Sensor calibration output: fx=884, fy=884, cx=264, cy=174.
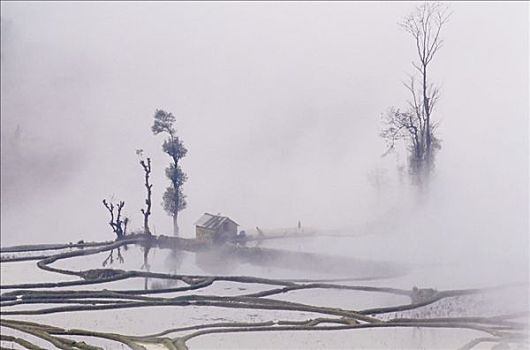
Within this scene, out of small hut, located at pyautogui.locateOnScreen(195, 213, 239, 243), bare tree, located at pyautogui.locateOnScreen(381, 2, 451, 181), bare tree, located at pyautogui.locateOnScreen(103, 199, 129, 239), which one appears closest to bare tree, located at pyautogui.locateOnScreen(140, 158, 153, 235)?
bare tree, located at pyautogui.locateOnScreen(103, 199, 129, 239)

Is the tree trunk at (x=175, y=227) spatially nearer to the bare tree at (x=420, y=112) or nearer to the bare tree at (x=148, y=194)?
the bare tree at (x=148, y=194)

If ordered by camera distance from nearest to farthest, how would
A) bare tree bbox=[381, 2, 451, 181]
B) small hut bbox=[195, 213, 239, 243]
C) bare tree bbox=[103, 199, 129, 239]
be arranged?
bare tree bbox=[381, 2, 451, 181], bare tree bbox=[103, 199, 129, 239], small hut bbox=[195, 213, 239, 243]

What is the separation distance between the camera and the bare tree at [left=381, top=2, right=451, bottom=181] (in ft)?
15.2

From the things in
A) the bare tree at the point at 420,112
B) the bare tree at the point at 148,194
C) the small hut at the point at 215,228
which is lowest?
the small hut at the point at 215,228

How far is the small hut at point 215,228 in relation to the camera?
198 inches

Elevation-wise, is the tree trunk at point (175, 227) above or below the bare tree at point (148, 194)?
below

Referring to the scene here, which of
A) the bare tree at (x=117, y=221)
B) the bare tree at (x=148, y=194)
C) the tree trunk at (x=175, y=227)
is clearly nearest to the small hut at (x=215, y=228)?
the tree trunk at (x=175, y=227)

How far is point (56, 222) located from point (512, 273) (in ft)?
8.50

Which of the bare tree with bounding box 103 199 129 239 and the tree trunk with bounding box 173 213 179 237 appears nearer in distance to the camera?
the bare tree with bounding box 103 199 129 239

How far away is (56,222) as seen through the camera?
5.19 metres

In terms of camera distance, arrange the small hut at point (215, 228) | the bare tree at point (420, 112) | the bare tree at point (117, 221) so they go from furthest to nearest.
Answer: the small hut at point (215, 228)
the bare tree at point (117, 221)
the bare tree at point (420, 112)

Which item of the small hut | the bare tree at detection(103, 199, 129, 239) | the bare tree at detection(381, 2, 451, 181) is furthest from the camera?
the small hut

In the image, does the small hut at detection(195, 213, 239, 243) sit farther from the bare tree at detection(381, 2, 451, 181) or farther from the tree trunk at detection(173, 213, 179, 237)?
the bare tree at detection(381, 2, 451, 181)

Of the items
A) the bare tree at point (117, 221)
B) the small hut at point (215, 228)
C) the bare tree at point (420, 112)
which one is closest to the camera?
the bare tree at point (420, 112)
